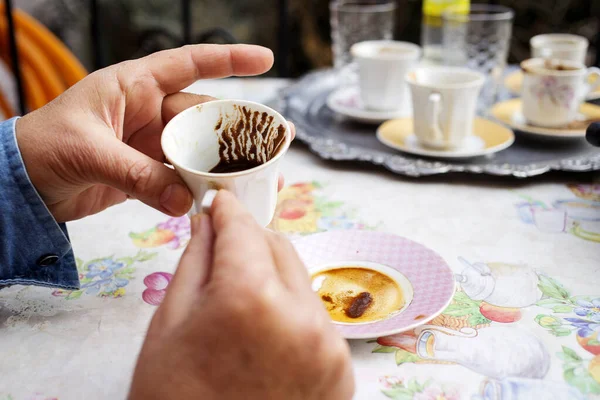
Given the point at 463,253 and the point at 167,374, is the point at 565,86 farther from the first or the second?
the point at 167,374

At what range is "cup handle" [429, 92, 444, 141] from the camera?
3.27 ft

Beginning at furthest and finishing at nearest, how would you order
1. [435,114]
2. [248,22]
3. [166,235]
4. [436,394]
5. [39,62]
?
[248,22] < [39,62] < [435,114] < [166,235] < [436,394]

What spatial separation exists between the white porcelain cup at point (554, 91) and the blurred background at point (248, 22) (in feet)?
3.92

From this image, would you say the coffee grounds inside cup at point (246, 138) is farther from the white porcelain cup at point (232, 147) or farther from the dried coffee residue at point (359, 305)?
the dried coffee residue at point (359, 305)

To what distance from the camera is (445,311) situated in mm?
633

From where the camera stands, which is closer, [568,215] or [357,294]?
[357,294]

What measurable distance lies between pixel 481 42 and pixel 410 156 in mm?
402

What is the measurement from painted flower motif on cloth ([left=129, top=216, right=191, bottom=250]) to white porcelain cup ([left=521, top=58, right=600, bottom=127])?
0.65m

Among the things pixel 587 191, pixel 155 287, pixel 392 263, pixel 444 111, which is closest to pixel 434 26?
pixel 444 111

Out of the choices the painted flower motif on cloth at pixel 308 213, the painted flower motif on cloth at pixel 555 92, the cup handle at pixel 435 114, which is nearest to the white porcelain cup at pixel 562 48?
the painted flower motif on cloth at pixel 555 92

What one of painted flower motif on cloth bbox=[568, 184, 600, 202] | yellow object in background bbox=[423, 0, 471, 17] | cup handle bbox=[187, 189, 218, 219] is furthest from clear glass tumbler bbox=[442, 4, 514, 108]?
cup handle bbox=[187, 189, 218, 219]

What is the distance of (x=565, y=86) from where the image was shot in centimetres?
104

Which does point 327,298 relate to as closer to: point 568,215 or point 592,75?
point 568,215

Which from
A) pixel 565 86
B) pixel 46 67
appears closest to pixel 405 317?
pixel 565 86
